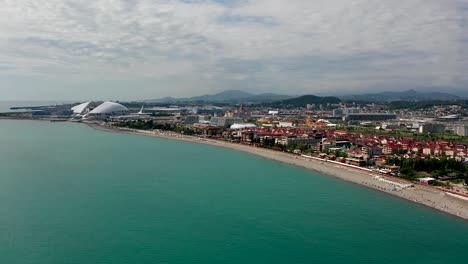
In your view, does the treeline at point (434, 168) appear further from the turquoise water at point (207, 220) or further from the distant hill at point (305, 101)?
the distant hill at point (305, 101)

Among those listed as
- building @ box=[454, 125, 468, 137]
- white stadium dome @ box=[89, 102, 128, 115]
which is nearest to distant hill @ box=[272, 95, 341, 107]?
white stadium dome @ box=[89, 102, 128, 115]

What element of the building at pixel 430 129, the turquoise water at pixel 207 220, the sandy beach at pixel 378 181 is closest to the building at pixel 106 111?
the sandy beach at pixel 378 181

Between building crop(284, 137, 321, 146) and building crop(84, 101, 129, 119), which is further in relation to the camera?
building crop(84, 101, 129, 119)

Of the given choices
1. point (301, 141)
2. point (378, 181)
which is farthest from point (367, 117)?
point (378, 181)

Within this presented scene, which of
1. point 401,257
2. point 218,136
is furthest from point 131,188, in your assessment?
point 218,136

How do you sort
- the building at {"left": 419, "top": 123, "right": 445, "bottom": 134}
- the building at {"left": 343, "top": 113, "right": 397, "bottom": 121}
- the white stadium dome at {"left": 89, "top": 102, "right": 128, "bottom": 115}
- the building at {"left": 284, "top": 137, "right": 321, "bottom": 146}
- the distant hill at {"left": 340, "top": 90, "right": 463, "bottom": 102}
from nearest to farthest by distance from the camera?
the building at {"left": 284, "top": 137, "right": 321, "bottom": 146}
the building at {"left": 419, "top": 123, "right": 445, "bottom": 134}
the building at {"left": 343, "top": 113, "right": 397, "bottom": 121}
the white stadium dome at {"left": 89, "top": 102, "right": 128, "bottom": 115}
the distant hill at {"left": 340, "top": 90, "right": 463, "bottom": 102}

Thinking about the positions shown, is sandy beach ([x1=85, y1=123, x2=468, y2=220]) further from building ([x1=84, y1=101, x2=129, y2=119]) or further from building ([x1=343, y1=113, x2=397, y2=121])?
building ([x1=84, y1=101, x2=129, y2=119])

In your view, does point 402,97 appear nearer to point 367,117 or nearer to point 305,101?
point 305,101
